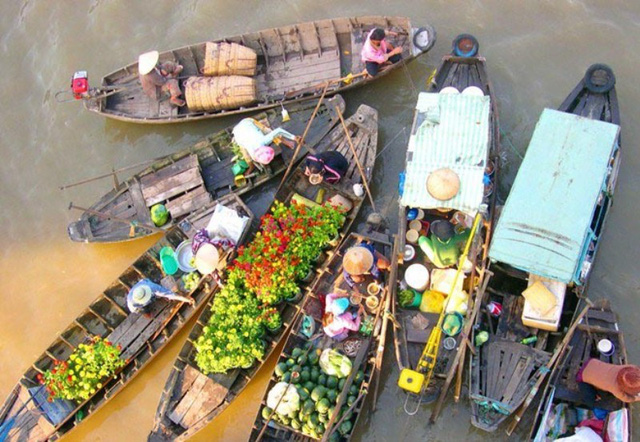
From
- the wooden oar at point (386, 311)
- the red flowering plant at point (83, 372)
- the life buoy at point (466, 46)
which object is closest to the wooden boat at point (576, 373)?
the wooden oar at point (386, 311)

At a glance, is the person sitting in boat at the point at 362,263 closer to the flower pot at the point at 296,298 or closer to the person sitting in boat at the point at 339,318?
the person sitting in boat at the point at 339,318

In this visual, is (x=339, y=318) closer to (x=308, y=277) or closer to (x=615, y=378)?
(x=308, y=277)

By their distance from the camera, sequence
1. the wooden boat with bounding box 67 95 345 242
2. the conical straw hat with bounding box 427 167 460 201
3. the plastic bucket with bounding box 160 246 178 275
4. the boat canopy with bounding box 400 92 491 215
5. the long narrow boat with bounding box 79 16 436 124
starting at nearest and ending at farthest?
the conical straw hat with bounding box 427 167 460 201 → the boat canopy with bounding box 400 92 491 215 → the plastic bucket with bounding box 160 246 178 275 → the wooden boat with bounding box 67 95 345 242 → the long narrow boat with bounding box 79 16 436 124

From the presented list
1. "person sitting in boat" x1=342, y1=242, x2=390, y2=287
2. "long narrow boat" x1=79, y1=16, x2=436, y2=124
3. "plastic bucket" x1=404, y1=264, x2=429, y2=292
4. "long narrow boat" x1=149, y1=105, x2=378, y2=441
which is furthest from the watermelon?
"long narrow boat" x1=79, y1=16, x2=436, y2=124

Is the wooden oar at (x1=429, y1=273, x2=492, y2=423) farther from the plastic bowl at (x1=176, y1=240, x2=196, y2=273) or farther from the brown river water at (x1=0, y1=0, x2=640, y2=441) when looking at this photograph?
the plastic bowl at (x1=176, y1=240, x2=196, y2=273)

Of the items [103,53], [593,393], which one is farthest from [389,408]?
[103,53]

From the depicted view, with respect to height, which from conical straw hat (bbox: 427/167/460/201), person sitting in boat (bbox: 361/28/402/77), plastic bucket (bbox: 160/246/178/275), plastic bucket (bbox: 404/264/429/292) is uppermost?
person sitting in boat (bbox: 361/28/402/77)
